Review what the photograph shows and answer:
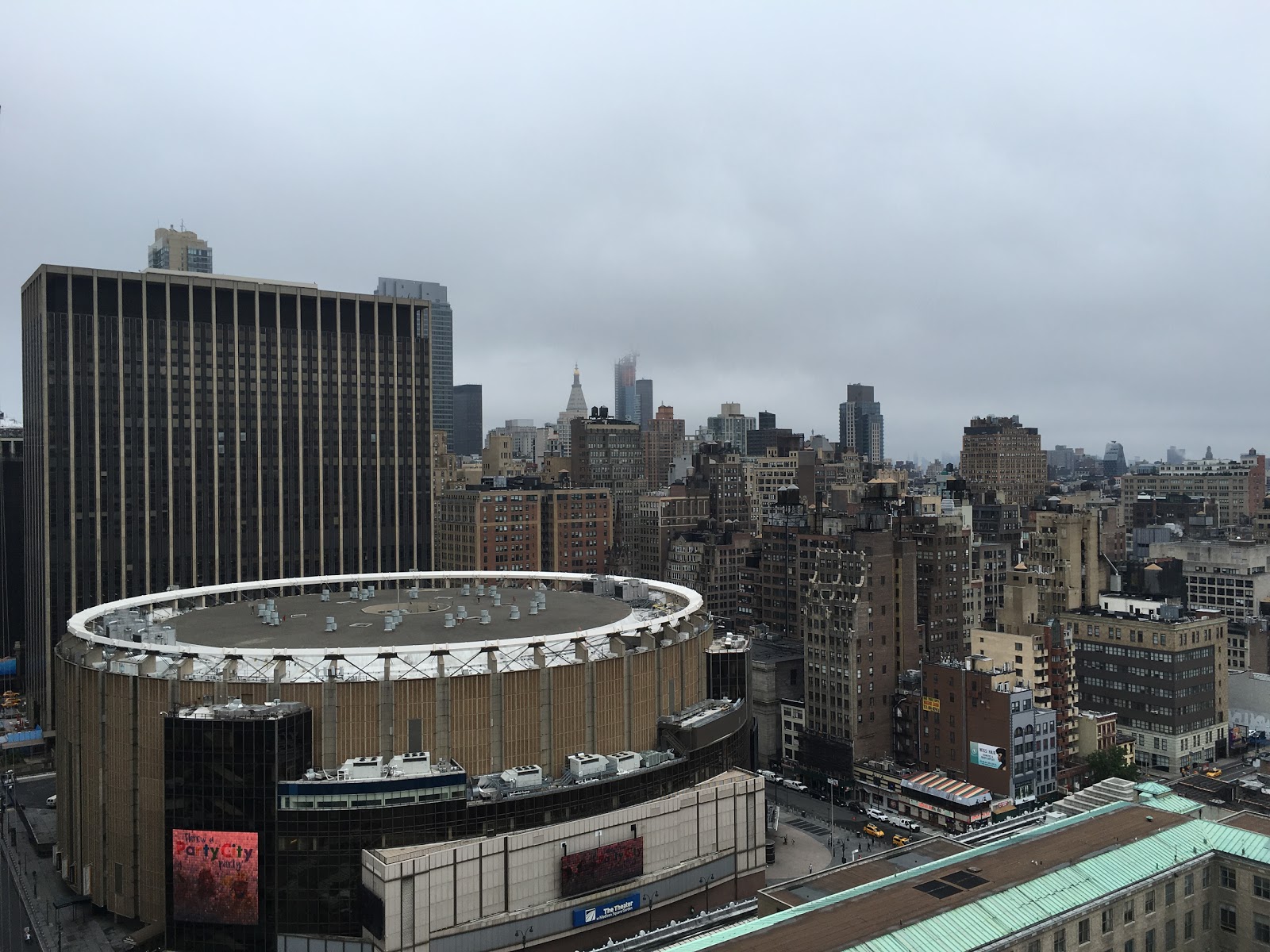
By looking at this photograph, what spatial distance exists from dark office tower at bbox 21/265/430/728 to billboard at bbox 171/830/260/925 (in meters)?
101

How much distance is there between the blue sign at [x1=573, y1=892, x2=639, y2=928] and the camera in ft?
273

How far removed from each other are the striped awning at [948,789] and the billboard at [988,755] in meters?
3.11

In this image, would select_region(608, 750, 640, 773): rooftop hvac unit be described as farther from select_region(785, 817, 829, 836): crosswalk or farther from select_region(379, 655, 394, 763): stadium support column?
select_region(785, 817, 829, 836): crosswalk

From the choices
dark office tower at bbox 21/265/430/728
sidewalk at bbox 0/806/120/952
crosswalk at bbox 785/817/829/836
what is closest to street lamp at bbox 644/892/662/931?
crosswalk at bbox 785/817/829/836

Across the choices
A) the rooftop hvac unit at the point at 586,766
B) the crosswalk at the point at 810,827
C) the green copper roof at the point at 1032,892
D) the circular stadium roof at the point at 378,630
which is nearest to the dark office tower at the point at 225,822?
the circular stadium roof at the point at 378,630

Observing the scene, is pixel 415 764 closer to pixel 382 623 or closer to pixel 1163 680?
pixel 382 623

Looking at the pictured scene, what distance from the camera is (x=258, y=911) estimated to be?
7825 centimetres

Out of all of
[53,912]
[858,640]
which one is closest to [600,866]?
[53,912]

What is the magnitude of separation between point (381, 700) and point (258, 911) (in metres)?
17.9

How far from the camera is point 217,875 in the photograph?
78375 mm

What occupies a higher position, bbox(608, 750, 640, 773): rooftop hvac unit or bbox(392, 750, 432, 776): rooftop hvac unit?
bbox(392, 750, 432, 776): rooftop hvac unit

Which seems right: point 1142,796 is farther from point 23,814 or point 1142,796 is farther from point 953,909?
point 23,814

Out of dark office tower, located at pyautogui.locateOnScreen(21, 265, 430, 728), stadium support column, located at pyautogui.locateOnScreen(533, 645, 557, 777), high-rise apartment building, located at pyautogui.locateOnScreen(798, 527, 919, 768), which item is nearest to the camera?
stadium support column, located at pyautogui.locateOnScreen(533, 645, 557, 777)

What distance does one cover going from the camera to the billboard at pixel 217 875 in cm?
7800
